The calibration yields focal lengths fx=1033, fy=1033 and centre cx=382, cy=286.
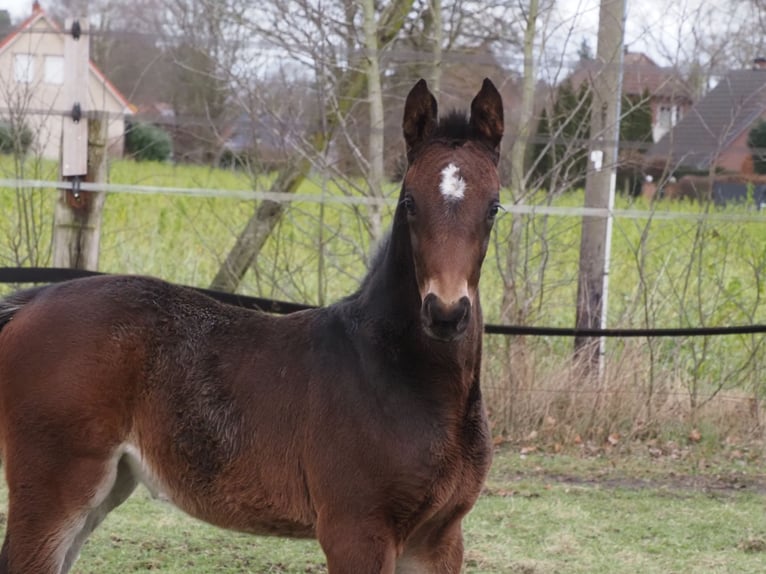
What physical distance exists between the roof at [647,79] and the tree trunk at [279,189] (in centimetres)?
137

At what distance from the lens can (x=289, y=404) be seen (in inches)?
131

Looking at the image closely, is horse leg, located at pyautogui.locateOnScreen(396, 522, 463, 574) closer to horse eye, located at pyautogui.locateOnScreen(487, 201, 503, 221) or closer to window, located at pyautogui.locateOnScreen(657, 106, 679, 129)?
horse eye, located at pyautogui.locateOnScreen(487, 201, 503, 221)

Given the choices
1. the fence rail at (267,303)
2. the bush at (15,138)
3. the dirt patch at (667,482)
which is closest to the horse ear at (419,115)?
the fence rail at (267,303)

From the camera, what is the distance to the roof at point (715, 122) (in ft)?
23.4

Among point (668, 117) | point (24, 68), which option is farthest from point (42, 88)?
point (668, 117)

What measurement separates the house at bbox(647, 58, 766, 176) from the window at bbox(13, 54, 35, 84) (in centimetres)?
430

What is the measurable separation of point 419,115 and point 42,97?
460cm

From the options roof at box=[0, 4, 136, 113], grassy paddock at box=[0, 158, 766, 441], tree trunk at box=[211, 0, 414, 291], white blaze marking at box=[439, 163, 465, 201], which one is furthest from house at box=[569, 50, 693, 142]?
white blaze marking at box=[439, 163, 465, 201]

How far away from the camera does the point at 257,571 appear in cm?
468

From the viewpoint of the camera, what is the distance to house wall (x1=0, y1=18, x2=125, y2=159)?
6844 millimetres

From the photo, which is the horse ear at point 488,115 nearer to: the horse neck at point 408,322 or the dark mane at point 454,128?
the dark mane at point 454,128

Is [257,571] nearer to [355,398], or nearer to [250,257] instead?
[355,398]

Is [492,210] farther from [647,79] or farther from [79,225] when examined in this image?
[647,79]

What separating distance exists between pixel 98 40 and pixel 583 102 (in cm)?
355
